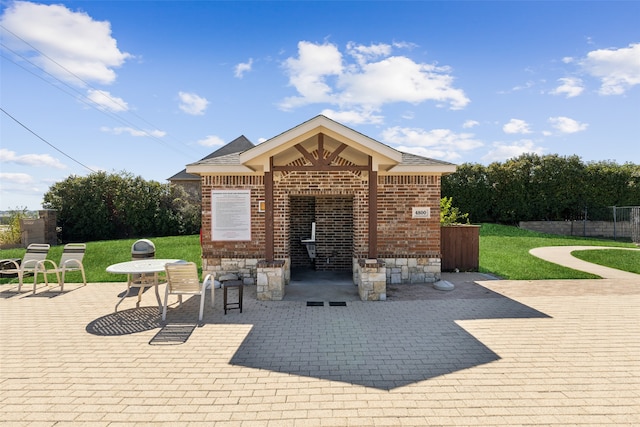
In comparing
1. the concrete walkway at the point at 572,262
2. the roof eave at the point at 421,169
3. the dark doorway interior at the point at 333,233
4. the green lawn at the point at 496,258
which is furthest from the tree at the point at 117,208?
the concrete walkway at the point at 572,262

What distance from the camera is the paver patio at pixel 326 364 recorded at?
3436 millimetres

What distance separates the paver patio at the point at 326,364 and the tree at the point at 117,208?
14.4m

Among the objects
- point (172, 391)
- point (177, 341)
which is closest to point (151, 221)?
point (177, 341)

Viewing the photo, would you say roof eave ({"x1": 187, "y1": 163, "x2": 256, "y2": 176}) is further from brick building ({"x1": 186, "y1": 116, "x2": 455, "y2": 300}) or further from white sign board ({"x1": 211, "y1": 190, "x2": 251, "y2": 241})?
white sign board ({"x1": 211, "y1": 190, "x2": 251, "y2": 241})

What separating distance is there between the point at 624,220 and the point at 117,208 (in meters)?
31.1

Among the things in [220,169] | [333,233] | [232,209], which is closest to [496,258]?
[333,233]

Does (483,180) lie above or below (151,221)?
above

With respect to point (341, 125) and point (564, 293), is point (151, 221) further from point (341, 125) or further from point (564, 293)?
point (564, 293)

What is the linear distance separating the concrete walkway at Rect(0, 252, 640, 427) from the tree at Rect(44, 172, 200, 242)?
1421 cm

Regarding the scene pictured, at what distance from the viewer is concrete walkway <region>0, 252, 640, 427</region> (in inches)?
135

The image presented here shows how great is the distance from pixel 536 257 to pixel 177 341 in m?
13.0

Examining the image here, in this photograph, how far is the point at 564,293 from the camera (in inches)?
322

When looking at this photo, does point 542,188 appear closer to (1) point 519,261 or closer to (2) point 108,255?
(1) point 519,261

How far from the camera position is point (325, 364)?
4480mm
